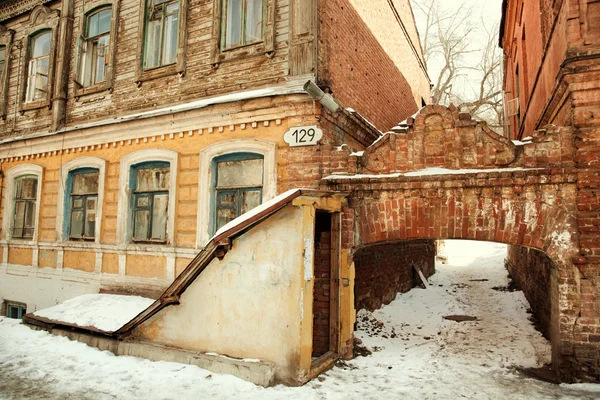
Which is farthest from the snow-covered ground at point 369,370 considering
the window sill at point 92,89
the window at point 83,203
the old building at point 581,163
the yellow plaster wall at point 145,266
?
the window sill at point 92,89

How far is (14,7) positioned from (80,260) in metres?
8.06

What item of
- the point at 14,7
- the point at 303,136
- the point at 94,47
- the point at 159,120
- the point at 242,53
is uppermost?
the point at 14,7

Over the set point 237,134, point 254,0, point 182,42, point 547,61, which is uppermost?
point 254,0

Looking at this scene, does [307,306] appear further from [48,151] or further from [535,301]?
[48,151]

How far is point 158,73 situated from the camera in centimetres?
830

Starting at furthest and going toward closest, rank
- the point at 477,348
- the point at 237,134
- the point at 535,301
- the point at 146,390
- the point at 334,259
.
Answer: the point at 535,301 < the point at 237,134 < the point at 477,348 < the point at 334,259 < the point at 146,390

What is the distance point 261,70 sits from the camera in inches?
280

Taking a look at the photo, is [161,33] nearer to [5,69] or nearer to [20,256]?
[5,69]

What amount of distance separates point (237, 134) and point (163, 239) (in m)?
2.72

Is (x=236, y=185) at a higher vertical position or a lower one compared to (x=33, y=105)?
lower

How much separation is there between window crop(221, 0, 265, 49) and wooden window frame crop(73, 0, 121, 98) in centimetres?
313

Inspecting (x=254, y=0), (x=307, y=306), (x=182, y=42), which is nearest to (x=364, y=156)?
(x=307, y=306)

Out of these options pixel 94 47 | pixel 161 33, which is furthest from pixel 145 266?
pixel 94 47

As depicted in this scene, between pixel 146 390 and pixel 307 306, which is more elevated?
pixel 307 306
